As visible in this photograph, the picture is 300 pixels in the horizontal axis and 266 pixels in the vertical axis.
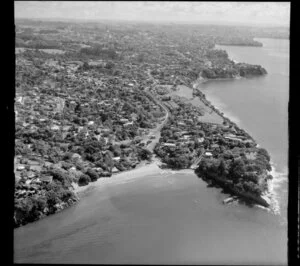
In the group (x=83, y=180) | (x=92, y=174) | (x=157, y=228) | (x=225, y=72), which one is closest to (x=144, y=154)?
(x=92, y=174)

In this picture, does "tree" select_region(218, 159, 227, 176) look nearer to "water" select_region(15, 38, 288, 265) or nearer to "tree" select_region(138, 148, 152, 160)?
"water" select_region(15, 38, 288, 265)

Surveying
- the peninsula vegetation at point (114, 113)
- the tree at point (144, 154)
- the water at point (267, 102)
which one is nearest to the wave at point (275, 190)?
the water at point (267, 102)

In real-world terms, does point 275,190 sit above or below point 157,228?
above

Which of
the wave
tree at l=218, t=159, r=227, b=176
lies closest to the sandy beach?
tree at l=218, t=159, r=227, b=176

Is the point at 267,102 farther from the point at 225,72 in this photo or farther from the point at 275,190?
the point at 225,72

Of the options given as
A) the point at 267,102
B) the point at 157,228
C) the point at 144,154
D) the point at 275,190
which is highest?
the point at 267,102

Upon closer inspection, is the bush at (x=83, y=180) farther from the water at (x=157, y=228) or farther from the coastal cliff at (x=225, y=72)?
the coastal cliff at (x=225, y=72)

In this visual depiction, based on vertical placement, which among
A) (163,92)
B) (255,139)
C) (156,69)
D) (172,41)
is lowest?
(255,139)
